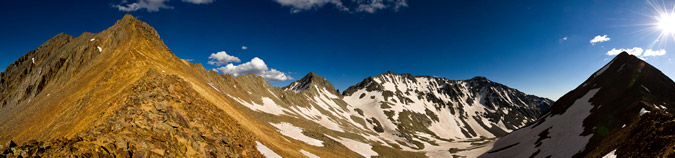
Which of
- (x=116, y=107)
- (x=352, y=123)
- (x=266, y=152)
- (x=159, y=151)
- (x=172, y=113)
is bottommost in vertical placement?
(x=159, y=151)

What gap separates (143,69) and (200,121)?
23167 millimetres

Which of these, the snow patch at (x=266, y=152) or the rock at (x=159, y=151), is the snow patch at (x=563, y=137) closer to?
the snow patch at (x=266, y=152)

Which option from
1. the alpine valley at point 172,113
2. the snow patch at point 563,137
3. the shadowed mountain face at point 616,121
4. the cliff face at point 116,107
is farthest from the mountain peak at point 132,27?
the snow patch at point 563,137

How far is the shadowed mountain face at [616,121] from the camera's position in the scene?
80.1ft

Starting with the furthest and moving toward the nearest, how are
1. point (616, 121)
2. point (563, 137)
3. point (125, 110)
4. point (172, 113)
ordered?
1. point (563, 137)
2. point (616, 121)
3. point (172, 113)
4. point (125, 110)

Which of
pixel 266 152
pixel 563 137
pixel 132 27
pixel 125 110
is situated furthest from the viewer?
pixel 132 27

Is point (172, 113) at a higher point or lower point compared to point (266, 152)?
higher

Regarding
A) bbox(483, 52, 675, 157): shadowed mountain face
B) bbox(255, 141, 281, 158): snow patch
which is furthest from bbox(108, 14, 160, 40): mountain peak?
bbox(483, 52, 675, 157): shadowed mountain face

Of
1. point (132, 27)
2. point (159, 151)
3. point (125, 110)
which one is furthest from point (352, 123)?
point (159, 151)

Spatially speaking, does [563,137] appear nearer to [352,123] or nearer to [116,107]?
[116,107]

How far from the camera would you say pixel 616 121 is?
43.8 meters

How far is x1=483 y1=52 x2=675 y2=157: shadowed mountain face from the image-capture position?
24428 mm

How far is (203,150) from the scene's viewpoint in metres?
15.4

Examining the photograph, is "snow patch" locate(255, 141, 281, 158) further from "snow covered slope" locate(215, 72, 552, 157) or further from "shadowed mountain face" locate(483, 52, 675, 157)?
"shadowed mountain face" locate(483, 52, 675, 157)
